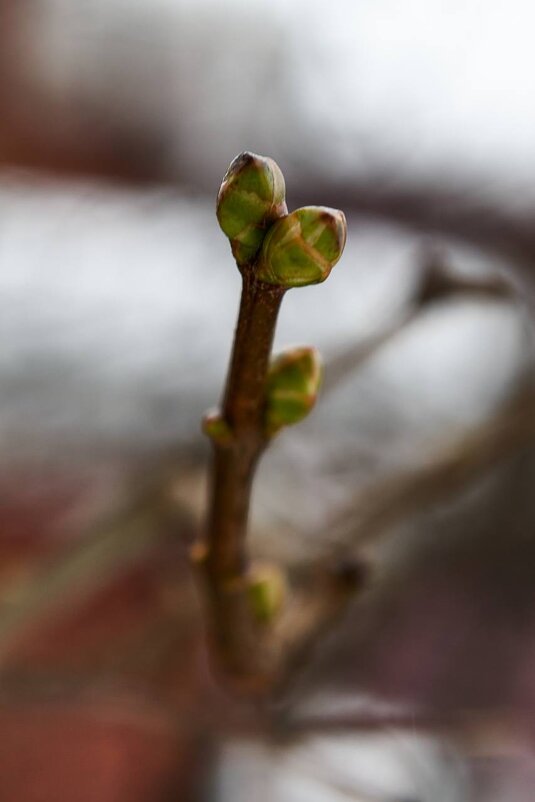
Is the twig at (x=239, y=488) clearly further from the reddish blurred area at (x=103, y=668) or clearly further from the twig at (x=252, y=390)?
the reddish blurred area at (x=103, y=668)

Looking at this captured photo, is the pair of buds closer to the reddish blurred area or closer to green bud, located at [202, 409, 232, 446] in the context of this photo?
green bud, located at [202, 409, 232, 446]

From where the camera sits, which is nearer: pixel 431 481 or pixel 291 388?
pixel 291 388

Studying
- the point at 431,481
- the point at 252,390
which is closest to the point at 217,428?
the point at 252,390

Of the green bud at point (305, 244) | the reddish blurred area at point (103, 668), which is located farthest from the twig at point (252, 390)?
the reddish blurred area at point (103, 668)

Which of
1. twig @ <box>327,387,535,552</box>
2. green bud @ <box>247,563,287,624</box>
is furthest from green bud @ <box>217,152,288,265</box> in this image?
twig @ <box>327,387,535,552</box>

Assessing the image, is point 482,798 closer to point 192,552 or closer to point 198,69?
point 192,552

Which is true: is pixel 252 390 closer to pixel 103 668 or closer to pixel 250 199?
pixel 250 199
